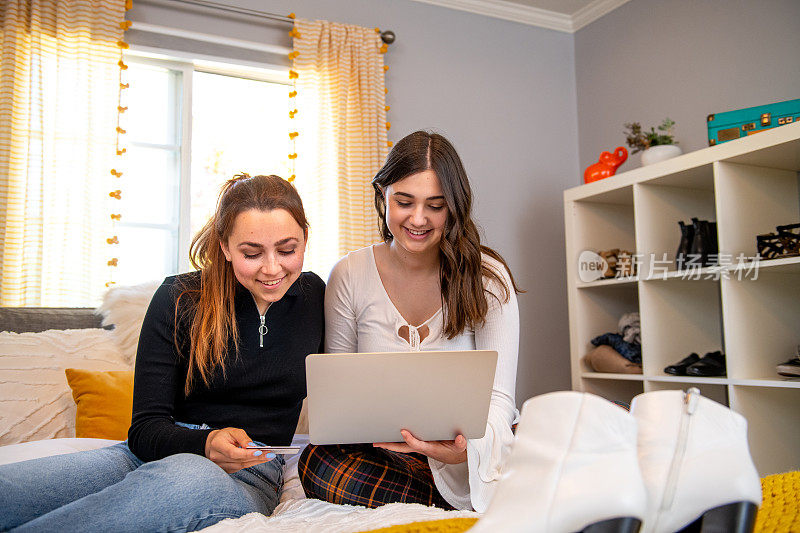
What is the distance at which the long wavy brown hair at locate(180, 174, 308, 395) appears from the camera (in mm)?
1361

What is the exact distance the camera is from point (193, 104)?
9.38 ft

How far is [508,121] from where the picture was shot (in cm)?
333

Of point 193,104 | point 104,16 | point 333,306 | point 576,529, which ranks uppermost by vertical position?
point 104,16

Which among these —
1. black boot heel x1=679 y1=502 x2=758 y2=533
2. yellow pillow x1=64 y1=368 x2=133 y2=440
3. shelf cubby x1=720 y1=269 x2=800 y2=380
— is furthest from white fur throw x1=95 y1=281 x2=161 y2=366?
shelf cubby x1=720 y1=269 x2=800 y2=380

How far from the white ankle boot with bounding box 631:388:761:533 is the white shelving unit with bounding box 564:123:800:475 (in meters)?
1.52

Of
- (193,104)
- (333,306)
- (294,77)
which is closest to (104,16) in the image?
(193,104)

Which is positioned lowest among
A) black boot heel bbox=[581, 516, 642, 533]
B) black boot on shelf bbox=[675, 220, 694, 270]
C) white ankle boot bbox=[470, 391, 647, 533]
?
black boot heel bbox=[581, 516, 642, 533]

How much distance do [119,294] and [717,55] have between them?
248 cm

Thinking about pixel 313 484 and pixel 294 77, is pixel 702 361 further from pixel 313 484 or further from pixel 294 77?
pixel 294 77

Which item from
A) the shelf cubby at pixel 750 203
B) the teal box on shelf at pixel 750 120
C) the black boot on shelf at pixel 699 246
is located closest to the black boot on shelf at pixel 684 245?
the black boot on shelf at pixel 699 246

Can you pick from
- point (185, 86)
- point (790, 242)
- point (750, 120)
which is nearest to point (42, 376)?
point (185, 86)

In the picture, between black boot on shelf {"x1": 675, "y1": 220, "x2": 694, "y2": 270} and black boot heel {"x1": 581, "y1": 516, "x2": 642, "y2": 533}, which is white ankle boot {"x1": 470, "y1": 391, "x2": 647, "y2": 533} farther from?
black boot on shelf {"x1": 675, "y1": 220, "x2": 694, "y2": 270}

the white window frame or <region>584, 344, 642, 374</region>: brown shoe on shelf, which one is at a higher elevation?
the white window frame

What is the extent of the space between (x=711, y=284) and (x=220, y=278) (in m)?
2.05
